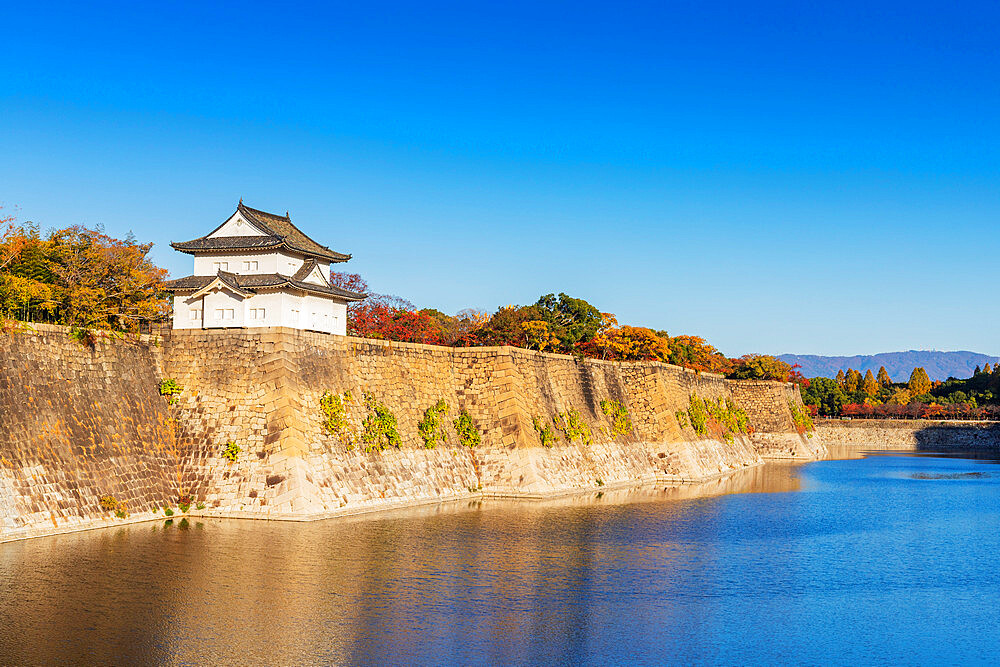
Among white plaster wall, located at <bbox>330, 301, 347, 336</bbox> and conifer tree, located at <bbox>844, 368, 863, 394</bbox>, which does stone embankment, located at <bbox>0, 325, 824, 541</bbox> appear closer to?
white plaster wall, located at <bbox>330, 301, 347, 336</bbox>

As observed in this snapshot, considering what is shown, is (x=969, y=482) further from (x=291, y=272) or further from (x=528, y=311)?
(x=291, y=272)

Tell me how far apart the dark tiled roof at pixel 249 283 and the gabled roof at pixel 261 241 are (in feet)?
3.58

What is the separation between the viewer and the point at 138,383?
101 feet

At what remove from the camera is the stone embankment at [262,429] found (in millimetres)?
25609

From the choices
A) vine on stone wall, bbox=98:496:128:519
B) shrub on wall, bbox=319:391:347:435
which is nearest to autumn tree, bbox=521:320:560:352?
shrub on wall, bbox=319:391:347:435

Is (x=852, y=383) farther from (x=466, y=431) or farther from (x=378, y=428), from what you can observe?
(x=378, y=428)

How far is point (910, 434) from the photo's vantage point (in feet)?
323

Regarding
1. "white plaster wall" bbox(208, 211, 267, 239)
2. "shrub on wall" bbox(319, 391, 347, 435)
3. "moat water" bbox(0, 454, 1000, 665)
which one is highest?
"white plaster wall" bbox(208, 211, 267, 239)

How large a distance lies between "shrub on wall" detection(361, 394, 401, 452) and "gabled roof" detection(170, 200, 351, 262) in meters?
6.25

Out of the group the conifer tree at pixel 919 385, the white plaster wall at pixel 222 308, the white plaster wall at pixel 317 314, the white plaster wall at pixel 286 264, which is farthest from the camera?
the conifer tree at pixel 919 385

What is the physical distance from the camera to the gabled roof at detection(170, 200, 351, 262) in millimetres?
34125

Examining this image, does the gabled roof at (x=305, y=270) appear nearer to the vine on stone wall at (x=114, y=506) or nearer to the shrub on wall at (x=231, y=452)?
the shrub on wall at (x=231, y=452)

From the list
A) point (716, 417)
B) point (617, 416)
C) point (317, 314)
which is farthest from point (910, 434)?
point (317, 314)

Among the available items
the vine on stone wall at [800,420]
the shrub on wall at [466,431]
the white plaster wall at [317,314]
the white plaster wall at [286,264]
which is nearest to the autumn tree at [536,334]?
the shrub on wall at [466,431]
